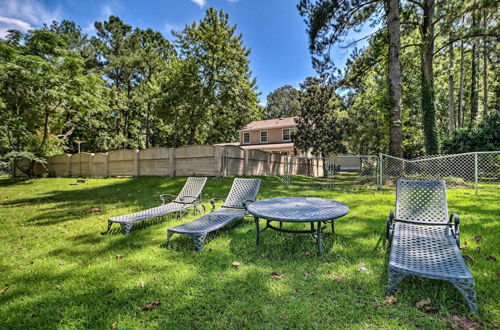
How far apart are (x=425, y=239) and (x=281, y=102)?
5414 centimetres

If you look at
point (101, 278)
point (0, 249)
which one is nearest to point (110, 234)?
point (0, 249)

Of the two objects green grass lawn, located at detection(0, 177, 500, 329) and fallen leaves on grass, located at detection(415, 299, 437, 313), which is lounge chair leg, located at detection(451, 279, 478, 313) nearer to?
green grass lawn, located at detection(0, 177, 500, 329)

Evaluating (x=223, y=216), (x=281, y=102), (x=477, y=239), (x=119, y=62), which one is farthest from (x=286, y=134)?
(x=281, y=102)

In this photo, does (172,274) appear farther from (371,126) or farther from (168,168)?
(371,126)

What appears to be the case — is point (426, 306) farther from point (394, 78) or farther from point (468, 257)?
point (394, 78)

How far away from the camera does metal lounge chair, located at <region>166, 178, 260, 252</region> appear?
4156 mm

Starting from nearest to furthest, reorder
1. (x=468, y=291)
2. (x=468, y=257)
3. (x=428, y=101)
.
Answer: (x=468, y=291), (x=468, y=257), (x=428, y=101)

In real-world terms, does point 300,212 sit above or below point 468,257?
above

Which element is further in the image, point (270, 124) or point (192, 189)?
point (270, 124)

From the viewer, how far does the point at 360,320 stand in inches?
93.9

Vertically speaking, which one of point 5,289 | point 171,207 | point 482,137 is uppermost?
point 482,137

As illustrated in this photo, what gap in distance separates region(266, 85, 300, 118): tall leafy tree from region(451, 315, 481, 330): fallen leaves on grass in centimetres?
5263

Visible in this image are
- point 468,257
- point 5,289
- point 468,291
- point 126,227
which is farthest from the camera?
point 126,227

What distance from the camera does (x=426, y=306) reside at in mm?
2562
